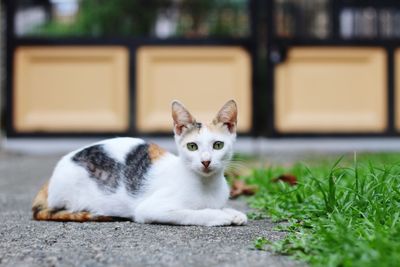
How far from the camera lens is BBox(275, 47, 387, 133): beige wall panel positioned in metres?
8.67

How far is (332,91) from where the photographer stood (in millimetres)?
8742

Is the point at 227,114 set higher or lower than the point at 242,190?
higher

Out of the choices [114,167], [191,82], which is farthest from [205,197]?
[191,82]

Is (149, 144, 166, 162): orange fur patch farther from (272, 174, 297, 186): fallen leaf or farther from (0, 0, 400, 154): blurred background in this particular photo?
(0, 0, 400, 154): blurred background

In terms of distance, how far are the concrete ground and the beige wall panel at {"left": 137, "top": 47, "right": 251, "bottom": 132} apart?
15.9 ft

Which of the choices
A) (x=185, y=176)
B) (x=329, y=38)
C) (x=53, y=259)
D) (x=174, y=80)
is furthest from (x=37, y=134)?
(x=53, y=259)

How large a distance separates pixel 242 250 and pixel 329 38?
244 inches

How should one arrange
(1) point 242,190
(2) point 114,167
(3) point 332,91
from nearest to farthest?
(2) point 114,167 < (1) point 242,190 < (3) point 332,91

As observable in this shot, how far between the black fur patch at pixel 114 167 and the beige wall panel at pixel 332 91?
5073 mm

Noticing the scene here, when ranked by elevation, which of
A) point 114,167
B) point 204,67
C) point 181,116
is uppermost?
point 204,67

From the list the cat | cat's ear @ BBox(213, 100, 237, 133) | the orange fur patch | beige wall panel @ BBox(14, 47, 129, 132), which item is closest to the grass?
the cat

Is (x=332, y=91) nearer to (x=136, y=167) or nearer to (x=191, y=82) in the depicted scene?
(x=191, y=82)

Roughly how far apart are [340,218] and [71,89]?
638cm

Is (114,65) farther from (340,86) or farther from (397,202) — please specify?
(397,202)
